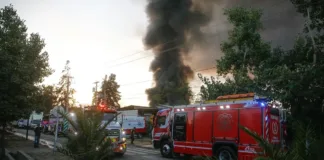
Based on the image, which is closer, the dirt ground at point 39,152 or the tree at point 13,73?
the dirt ground at point 39,152

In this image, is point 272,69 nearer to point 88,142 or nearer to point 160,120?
point 160,120

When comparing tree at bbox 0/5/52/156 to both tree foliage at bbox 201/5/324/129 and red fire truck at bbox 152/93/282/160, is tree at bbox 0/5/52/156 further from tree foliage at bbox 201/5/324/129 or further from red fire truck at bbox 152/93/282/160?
A: tree foliage at bbox 201/5/324/129

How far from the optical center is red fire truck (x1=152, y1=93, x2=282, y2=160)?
A: 1166cm

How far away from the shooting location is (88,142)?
25.9 feet

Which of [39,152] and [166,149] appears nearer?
[166,149]

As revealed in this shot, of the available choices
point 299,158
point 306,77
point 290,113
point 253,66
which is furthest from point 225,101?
point 253,66

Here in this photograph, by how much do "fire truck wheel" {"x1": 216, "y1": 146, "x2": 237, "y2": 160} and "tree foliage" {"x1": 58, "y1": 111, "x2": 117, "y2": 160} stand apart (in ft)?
20.5

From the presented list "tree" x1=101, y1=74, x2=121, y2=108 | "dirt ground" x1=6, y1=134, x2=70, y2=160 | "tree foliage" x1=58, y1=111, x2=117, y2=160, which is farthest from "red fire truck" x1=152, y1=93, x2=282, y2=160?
"tree" x1=101, y1=74, x2=121, y2=108

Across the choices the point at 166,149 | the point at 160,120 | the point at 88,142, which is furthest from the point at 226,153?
the point at 88,142

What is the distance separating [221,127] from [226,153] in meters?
1.21

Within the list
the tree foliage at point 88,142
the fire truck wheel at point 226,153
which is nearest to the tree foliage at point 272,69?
the fire truck wheel at point 226,153

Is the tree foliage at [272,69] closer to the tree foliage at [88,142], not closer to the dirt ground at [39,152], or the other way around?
the tree foliage at [88,142]

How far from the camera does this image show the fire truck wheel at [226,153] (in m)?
12.1

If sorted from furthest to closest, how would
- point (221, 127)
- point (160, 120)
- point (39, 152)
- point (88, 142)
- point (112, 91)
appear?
point (112, 91) → point (160, 120) → point (39, 152) → point (221, 127) → point (88, 142)
